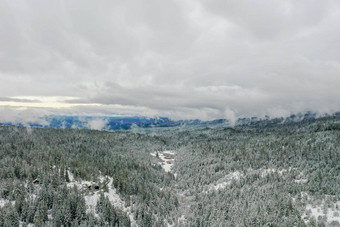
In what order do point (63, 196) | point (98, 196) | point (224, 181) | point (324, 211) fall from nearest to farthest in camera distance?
point (324, 211), point (63, 196), point (98, 196), point (224, 181)

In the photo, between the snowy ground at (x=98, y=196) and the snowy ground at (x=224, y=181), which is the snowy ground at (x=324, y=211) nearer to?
the snowy ground at (x=224, y=181)

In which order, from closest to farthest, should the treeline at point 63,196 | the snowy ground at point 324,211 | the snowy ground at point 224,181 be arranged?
the snowy ground at point 324,211 → the treeline at point 63,196 → the snowy ground at point 224,181

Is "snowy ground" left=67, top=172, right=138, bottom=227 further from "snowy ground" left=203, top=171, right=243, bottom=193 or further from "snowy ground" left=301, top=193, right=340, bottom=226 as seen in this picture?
"snowy ground" left=301, top=193, right=340, bottom=226

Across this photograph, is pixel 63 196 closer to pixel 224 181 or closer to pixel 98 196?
pixel 98 196

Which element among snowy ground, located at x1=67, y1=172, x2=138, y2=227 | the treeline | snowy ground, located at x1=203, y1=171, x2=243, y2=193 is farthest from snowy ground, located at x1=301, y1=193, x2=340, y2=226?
snowy ground, located at x1=67, y1=172, x2=138, y2=227

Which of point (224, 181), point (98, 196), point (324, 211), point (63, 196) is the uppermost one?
point (324, 211)

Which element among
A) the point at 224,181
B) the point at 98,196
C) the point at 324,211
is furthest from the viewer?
the point at 224,181

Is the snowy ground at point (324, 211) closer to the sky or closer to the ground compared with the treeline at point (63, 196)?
closer to the sky

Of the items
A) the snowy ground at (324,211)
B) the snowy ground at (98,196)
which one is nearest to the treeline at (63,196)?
the snowy ground at (98,196)

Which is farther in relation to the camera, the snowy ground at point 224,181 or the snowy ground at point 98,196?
the snowy ground at point 224,181

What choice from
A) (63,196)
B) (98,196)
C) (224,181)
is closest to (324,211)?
(224,181)

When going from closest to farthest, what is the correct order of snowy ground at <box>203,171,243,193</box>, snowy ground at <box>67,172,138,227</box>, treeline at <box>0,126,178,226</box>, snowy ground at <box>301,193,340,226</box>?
1. snowy ground at <box>301,193,340,226</box>
2. treeline at <box>0,126,178,226</box>
3. snowy ground at <box>67,172,138,227</box>
4. snowy ground at <box>203,171,243,193</box>
